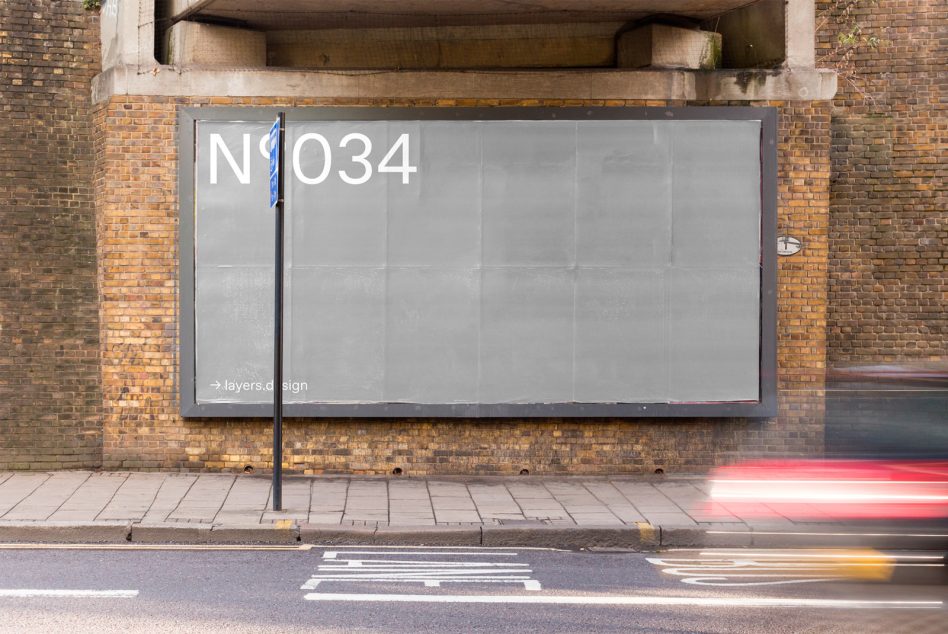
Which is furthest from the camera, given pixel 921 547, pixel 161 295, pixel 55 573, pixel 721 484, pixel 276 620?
pixel 161 295

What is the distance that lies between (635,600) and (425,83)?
667cm

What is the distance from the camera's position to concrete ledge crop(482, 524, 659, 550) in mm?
8961

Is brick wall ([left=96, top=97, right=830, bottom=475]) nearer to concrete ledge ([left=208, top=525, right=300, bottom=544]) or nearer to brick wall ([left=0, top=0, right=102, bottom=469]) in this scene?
brick wall ([left=0, top=0, right=102, bottom=469])

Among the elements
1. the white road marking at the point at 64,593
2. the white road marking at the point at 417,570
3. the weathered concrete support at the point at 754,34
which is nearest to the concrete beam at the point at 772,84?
the weathered concrete support at the point at 754,34

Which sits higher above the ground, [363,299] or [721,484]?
[363,299]

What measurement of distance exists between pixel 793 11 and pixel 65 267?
353 inches

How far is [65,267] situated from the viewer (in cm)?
1191

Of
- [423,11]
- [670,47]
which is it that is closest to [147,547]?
[423,11]

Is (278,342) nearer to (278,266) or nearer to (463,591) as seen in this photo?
(278,266)

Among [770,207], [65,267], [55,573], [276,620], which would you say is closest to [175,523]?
[55,573]

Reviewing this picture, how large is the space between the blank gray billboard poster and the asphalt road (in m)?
3.27

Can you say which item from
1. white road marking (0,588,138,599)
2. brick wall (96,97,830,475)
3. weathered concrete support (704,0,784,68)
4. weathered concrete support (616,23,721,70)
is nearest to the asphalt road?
white road marking (0,588,138,599)

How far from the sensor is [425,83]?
38.0ft

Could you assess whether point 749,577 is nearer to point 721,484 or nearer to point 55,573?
point 721,484
